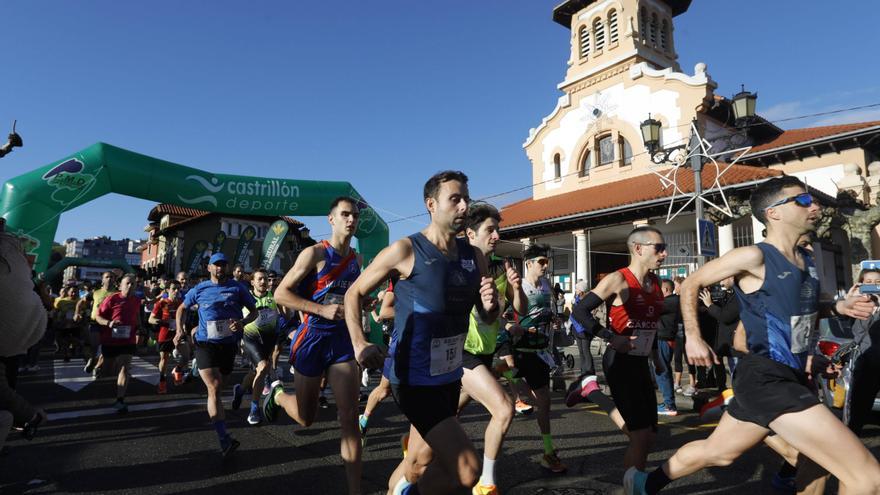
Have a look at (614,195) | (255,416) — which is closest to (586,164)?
(614,195)

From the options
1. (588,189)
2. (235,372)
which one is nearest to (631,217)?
(588,189)

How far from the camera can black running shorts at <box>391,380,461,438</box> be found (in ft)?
8.39

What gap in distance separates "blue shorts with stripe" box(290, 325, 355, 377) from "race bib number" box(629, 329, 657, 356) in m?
1.99

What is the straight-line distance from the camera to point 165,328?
9977mm

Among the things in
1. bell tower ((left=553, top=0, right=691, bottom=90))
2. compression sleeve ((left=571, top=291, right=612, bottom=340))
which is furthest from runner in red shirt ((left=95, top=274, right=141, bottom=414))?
bell tower ((left=553, top=0, right=691, bottom=90))

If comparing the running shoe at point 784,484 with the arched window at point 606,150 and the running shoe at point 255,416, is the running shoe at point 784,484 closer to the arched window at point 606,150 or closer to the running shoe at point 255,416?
the running shoe at point 255,416

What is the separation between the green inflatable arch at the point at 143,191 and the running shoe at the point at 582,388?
26.2 feet

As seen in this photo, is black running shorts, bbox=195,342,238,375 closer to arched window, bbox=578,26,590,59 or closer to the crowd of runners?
the crowd of runners

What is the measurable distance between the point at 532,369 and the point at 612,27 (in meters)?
22.2

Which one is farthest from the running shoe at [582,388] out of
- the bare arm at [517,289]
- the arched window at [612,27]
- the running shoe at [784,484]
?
the arched window at [612,27]

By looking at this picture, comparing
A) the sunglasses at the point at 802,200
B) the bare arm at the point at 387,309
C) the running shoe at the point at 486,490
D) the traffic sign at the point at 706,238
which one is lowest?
the running shoe at the point at 486,490

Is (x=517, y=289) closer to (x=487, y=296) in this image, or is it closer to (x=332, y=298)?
(x=487, y=296)

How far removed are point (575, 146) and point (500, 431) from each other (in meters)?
20.5

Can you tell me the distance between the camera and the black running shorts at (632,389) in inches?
133
